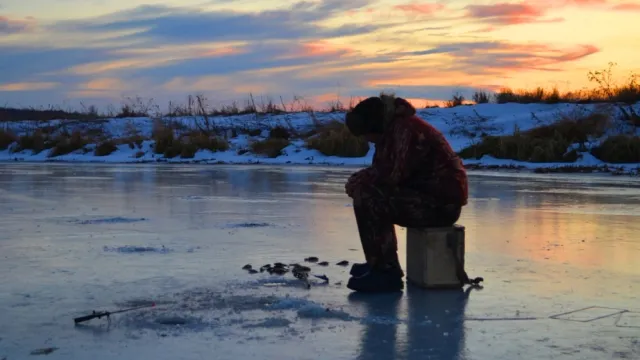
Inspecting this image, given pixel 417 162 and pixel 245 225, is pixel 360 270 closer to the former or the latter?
pixel 417 162

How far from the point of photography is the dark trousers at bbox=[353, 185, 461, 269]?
15.4 ft

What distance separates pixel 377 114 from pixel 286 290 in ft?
3.58

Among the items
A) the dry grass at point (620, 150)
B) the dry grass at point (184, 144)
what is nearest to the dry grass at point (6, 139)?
the dry grass at point (184, 144)

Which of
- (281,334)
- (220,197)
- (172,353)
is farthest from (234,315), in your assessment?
(220,197)

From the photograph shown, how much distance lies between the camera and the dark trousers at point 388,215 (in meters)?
4.68

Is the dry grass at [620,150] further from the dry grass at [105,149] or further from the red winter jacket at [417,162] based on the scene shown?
the red winter jacket at [417,162]

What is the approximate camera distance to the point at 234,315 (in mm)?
3861

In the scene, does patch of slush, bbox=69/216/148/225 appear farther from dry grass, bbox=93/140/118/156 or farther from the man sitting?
dry grass, bbox=93/140/118/156

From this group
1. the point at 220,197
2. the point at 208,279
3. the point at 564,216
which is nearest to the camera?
the point at 208,279

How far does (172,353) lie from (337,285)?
1645 millimetres

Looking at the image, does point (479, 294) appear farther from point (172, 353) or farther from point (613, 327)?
point (172, 353)

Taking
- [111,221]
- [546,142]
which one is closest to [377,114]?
[111,221]

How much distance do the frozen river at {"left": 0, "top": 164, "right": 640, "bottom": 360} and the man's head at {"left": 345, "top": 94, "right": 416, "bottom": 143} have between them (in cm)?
90

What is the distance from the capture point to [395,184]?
464 centimetres
